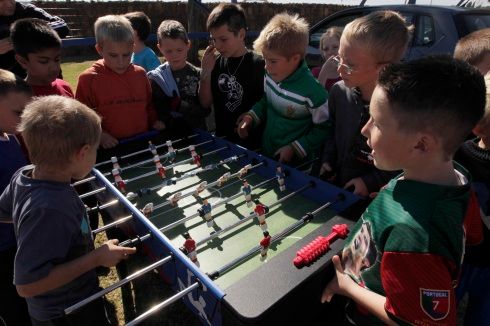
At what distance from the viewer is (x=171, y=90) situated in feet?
11.4

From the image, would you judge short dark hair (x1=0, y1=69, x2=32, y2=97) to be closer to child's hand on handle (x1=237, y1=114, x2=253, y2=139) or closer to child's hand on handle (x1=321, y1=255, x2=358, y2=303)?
child's hand on handle (x1=237, y1=114, x2=253, y2=139)

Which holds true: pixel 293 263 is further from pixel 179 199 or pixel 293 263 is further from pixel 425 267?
pixel 179 199

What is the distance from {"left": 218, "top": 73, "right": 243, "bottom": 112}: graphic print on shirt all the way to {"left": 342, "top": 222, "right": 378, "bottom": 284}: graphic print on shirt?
7.01 ft

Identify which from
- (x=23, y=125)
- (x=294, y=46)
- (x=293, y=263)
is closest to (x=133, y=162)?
(x=23, y=125)

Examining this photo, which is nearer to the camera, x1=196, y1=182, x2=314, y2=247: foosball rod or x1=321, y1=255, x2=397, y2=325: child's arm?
x1=321, y1=255, x2=397, y2=325: child's arm

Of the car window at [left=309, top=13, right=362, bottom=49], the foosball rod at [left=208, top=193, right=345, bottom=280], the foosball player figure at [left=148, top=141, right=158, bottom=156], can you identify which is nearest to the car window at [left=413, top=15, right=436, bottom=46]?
the car window at [left=309, top=13, right=362, bottom=49]

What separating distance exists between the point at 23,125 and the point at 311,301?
1.45 meters

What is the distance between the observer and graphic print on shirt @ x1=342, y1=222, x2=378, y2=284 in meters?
1.25

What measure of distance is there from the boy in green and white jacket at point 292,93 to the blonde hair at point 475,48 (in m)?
1.07

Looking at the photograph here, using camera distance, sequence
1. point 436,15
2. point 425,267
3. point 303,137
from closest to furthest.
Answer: point 425,267 < point 303,137 < point 436,15

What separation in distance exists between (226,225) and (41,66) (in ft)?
6.60

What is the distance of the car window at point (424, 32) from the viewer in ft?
16.7

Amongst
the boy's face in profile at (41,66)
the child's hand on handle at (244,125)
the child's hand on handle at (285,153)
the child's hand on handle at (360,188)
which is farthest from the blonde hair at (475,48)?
the boy's face in profile at (41,66)

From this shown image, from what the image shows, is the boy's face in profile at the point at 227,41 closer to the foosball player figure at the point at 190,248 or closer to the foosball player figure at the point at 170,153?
the foosball player figure at the point at 170,153
